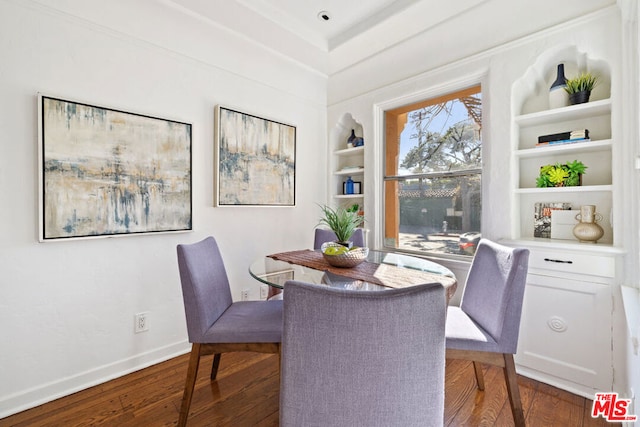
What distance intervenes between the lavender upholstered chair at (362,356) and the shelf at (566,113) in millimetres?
1901

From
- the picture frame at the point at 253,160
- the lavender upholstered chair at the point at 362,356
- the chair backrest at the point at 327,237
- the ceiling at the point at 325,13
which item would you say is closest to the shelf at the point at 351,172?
the picture frame at the point at 253,160

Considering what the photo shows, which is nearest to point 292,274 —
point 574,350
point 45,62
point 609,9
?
point 574,350

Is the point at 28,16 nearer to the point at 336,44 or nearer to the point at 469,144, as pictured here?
the point at 336,44

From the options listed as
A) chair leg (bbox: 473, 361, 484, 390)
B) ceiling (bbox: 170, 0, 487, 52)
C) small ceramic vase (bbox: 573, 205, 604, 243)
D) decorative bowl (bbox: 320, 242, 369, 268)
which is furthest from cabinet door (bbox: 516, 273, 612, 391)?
ceiling (bbox: 170, 0, 487, 52)

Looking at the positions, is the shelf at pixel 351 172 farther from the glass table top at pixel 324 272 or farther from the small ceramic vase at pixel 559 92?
the small ceramic vase at pixel 559 92

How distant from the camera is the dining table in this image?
61.5 inches

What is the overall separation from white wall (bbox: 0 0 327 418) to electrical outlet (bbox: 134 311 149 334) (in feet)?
0.12

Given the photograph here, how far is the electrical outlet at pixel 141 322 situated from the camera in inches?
84.8

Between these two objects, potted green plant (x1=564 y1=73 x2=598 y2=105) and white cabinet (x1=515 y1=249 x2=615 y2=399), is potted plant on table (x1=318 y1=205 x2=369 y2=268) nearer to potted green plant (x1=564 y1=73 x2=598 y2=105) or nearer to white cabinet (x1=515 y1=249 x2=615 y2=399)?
white cabinet (x1=515 y1=249 x2=615 y2=399)

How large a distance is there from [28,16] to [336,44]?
90.0 inches

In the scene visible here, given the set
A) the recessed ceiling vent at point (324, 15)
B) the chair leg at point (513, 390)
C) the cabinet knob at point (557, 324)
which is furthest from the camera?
the recessed ceiling vent at point (324, 15)

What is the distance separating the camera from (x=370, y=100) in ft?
10.4

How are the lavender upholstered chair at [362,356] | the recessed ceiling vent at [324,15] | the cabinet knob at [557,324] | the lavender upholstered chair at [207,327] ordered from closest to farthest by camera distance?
the lavender upholstered chair at [362,356] < the lavender upholstered chair at [207,327] < the cabinet knob at [557,324] < the recessed ceiling vent at [324,15]

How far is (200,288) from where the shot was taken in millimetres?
1605
